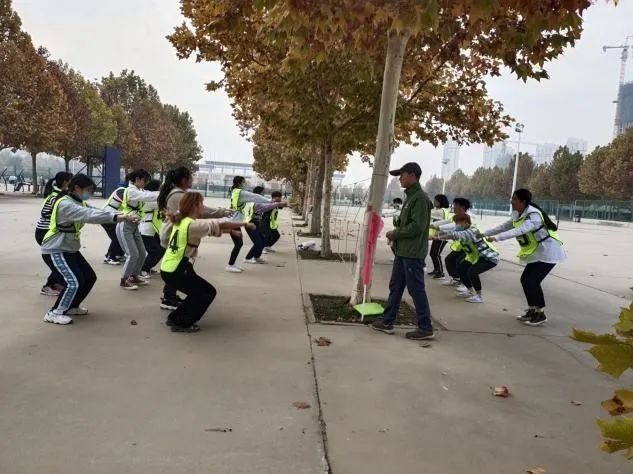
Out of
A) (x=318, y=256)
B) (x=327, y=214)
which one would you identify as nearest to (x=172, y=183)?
(x=327, y=214)

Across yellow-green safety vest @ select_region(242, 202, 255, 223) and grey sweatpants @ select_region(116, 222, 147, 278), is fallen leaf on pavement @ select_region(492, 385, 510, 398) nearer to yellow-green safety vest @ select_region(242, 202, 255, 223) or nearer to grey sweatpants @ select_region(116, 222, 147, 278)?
grey sweatpants @ select_region(116, 222, 147, 278)

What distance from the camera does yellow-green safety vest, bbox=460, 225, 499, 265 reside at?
310 inches

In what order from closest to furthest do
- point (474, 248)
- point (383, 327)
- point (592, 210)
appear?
point (383, 327) < point (474, 248) < point (592, 210)

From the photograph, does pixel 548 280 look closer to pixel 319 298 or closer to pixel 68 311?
pixel 319 298

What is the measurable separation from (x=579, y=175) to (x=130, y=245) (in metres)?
65.7

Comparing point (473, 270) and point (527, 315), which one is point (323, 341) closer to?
point (527, 315)

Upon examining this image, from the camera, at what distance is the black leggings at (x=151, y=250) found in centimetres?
856

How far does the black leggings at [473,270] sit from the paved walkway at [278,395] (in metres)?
1.23

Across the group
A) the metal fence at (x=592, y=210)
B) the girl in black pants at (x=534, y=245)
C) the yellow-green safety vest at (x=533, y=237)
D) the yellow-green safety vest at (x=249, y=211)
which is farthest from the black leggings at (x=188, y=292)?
the metal fence at (x=592, y=210)

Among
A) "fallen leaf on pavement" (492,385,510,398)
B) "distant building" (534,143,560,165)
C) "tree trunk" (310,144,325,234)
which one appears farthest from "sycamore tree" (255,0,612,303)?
"distant building" (534,143,560,165)

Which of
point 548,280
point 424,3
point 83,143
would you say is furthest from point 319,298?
point 83,143

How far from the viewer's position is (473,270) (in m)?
8.05

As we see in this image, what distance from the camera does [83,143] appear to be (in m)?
40.2

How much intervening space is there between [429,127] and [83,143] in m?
34.5
